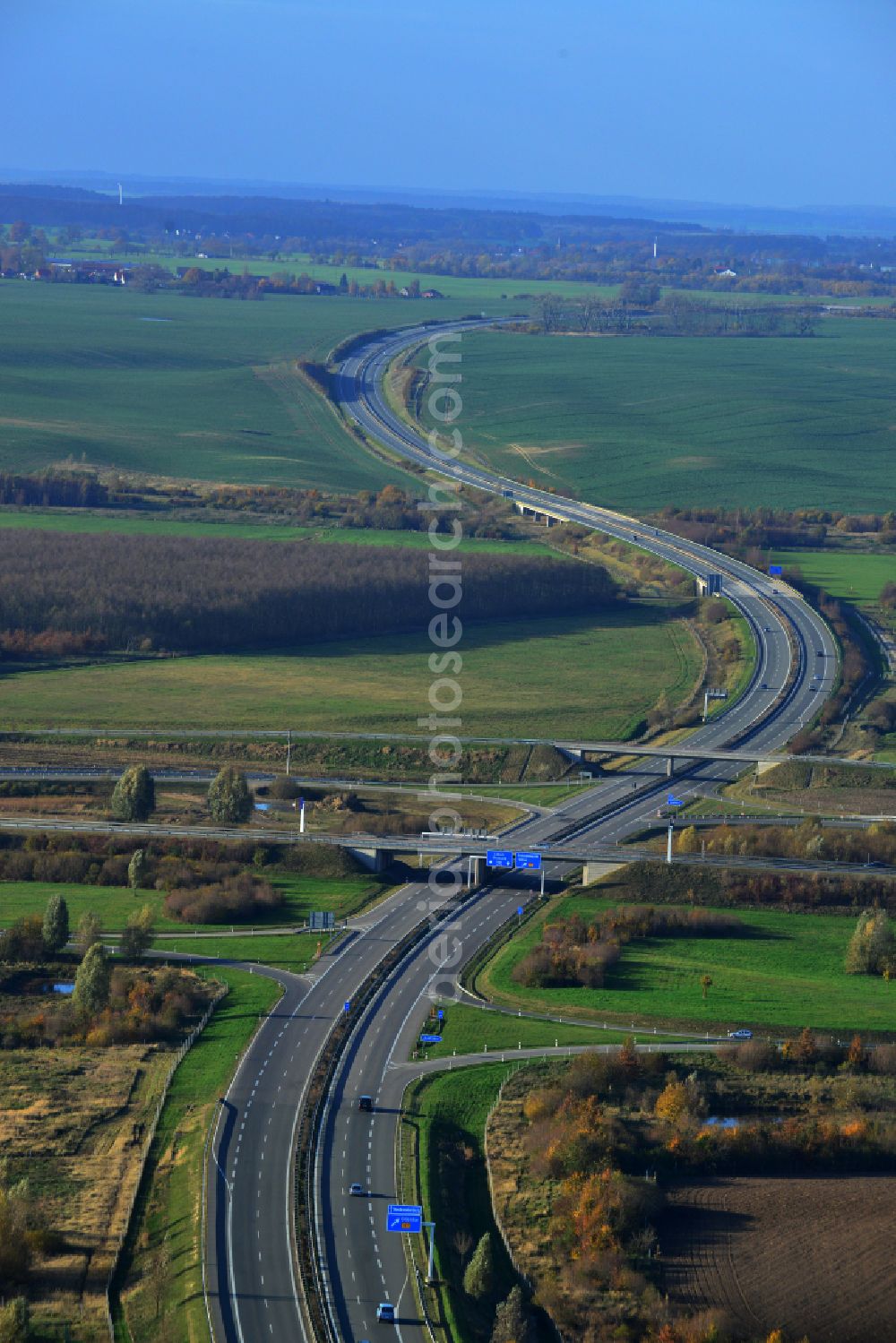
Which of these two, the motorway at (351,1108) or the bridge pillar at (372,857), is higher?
the bridge pillar at (372,857)

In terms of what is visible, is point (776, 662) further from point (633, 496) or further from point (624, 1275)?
point (624, 1275)

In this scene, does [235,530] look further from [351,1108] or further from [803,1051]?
[351,1108]

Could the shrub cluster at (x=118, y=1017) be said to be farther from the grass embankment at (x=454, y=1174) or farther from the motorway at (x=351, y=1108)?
the grass embankment at (x=454, y=1174)

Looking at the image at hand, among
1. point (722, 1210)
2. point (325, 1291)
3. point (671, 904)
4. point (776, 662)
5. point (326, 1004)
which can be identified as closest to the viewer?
point (325, 1291)

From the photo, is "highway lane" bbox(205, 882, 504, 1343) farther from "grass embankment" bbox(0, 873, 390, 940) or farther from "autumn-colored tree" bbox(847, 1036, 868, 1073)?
"autumn-colored tree" bbox(847, 1036, 868, 1073)

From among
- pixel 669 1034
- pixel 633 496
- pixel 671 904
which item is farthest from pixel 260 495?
pixel 669 1034

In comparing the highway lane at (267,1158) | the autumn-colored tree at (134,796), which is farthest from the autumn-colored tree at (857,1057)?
the autumn-colored tree at (134,796)

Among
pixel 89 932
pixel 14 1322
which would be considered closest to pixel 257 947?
pixel 89 932
